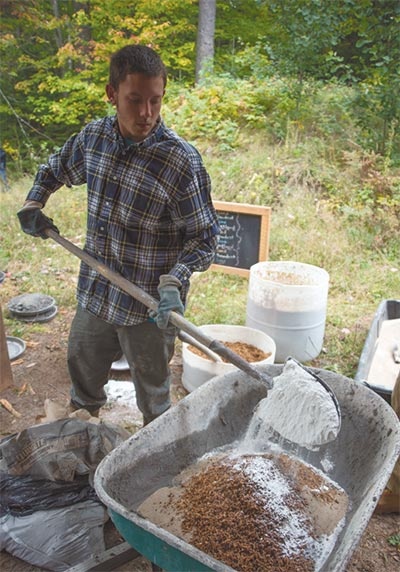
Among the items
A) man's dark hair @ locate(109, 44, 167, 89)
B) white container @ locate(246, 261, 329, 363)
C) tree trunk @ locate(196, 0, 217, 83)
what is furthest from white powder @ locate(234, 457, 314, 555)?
tree trunk @ locate(196, 0, 217, 83)

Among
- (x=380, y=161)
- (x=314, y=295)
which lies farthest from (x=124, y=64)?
(x=380, y=161)

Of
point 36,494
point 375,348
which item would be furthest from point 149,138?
point 375,348

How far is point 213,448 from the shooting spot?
2076 mm

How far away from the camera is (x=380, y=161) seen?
20.7 ft

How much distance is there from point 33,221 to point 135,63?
93 centimetres

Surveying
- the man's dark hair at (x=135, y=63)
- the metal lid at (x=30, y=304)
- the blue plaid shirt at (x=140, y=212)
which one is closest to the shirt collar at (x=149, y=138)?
the blue plaid shirt at (x=140, y=212)

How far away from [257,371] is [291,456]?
15.6 inches

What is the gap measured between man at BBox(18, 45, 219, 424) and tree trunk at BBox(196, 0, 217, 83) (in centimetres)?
666

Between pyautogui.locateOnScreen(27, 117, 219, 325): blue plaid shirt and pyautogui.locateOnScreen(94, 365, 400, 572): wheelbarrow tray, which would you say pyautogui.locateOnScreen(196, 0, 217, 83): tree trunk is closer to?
pyautogui.locateOnScreen(27, 117, 219, 325): blue plaid shirt

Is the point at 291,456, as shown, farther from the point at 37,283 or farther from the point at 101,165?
the point at 37,283

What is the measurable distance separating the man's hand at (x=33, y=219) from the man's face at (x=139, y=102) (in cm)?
65

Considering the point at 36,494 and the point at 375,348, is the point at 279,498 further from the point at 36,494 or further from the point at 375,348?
the point at 375,348

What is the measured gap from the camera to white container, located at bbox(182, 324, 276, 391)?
3.03 metres

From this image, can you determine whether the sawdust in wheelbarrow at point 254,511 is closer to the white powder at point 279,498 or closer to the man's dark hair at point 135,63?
the white powder at point 279,498
